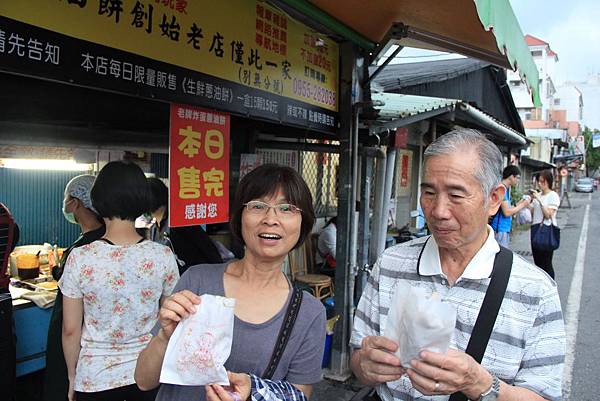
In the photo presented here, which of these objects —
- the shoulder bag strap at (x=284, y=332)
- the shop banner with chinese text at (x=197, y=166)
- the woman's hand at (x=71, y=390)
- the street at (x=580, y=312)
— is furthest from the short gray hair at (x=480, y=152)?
the street at (x=580, y=312)

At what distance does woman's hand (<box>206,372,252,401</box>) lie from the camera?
56.6 inches

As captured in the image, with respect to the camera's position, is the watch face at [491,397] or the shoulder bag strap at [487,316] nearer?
the watch face at [491,397]

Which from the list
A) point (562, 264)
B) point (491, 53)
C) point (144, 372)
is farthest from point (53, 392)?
point (562, 264)

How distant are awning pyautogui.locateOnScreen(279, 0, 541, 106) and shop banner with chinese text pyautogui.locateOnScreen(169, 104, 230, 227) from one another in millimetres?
1018

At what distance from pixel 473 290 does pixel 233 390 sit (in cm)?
91

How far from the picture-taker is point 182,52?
2.71 m

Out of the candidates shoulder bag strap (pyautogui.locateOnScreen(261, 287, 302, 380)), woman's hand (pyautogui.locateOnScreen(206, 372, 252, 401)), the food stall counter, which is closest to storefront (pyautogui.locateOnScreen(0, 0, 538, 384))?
the food stall counter

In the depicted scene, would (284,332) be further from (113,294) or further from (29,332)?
(29,332)

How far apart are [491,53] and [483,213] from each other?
10.1 ft

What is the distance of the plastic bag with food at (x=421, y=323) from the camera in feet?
4.20

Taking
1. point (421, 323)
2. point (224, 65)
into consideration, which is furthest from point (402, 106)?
point (421, 323)

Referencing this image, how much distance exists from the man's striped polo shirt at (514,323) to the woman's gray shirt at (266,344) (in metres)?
0.33

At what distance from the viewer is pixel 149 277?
2.45 meters

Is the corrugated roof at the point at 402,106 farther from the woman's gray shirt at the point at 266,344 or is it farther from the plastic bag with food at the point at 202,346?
the plastic bag with food at the point at 202,346
